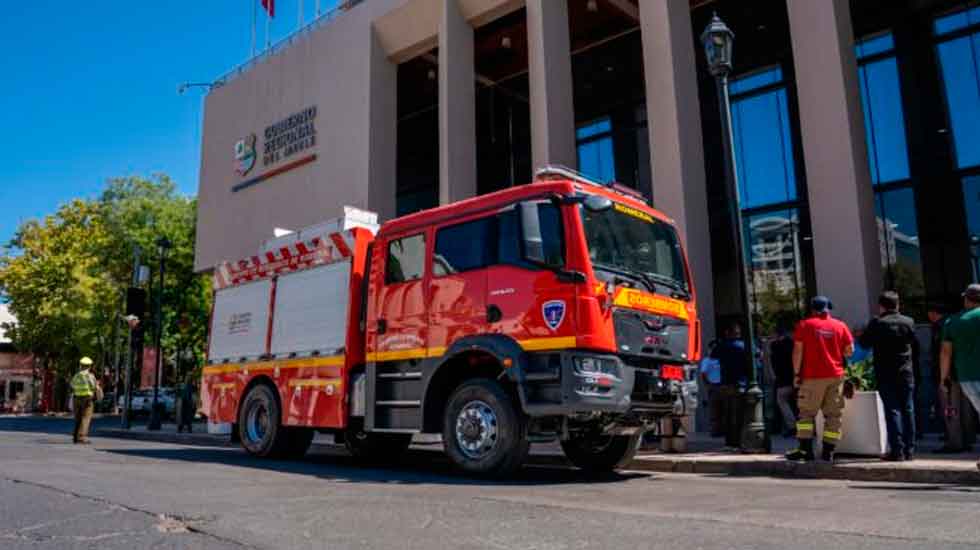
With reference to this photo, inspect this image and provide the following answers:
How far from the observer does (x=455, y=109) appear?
62.0ft

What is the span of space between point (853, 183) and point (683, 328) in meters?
6.54

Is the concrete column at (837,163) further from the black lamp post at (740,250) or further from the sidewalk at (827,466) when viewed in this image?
the black lamp post at (740,250)

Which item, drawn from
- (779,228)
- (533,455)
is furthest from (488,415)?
(779,228)

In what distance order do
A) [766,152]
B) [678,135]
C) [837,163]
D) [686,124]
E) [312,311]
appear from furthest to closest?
[766,152] → [686,124] → [678,135] → [837,163] → [312,311]

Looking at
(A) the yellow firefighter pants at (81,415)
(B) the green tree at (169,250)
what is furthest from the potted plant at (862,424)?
(B) the green tree at (169,250)

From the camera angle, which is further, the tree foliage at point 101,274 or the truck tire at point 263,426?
the tree foliage at point 101,274

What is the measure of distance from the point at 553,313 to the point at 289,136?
1810cm

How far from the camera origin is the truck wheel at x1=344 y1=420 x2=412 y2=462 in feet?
33.9

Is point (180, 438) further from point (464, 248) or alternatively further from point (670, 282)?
point (670, 282)

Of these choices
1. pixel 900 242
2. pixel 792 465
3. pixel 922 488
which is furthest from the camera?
pixel 900 242

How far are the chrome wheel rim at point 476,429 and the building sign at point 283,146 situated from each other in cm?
1598

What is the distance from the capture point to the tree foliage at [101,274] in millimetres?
35938

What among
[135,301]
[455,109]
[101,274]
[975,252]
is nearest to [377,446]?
[455,109]

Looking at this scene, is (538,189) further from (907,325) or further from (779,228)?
(779,228)
